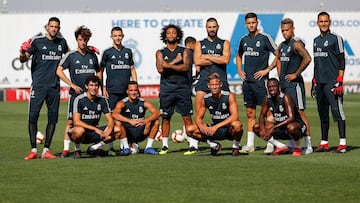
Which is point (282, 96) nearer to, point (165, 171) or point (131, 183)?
point (165, 171)

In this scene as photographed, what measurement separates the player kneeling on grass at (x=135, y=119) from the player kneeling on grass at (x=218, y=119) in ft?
2.89

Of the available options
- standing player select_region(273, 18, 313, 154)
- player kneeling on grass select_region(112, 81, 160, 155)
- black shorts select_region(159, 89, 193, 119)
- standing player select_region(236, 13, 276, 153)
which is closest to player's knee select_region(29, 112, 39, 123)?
player kneeling on grass select_region(112, 81, 160, 155)

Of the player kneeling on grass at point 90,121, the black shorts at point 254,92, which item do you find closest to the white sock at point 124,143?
the player kneeling on grass at point 90,121

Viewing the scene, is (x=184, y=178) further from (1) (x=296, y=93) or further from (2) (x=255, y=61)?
(2) (x=255, y=61)

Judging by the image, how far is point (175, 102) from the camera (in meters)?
15.1

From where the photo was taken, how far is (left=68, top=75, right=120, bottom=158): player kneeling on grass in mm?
14086

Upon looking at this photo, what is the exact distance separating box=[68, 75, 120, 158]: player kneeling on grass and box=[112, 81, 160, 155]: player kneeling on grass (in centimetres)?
38

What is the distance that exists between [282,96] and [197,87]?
4.72 feet

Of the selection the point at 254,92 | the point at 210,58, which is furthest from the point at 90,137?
the point at 254,92

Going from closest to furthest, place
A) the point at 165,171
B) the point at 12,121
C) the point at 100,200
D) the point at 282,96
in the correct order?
the point at 100,200
the point at 165,171
the point at 282,96
the point at 12,121

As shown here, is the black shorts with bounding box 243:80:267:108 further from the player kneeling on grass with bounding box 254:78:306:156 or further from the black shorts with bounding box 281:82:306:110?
the player kneeling on grass with bounding box 254:78:306:156

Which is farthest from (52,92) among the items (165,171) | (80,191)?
(80,191)

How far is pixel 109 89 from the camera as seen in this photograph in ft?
50.0

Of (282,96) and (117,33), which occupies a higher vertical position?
(117,33)
